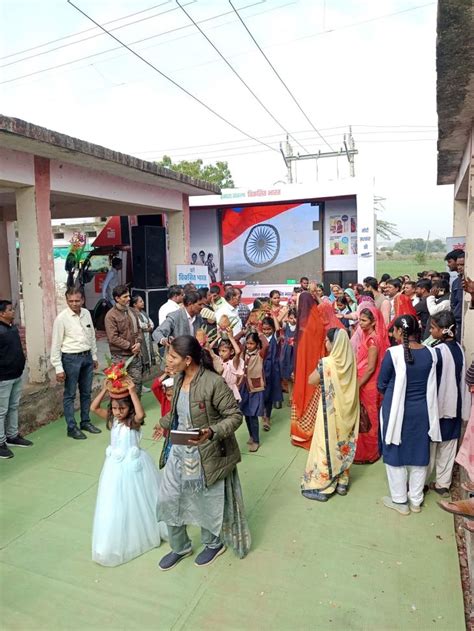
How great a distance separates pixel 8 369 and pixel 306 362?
2908 millimetres

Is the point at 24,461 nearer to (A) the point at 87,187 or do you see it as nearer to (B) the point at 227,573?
(B) the point at 227,573

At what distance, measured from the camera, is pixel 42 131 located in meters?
5.02

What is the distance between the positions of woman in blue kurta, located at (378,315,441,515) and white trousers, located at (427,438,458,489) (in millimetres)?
259

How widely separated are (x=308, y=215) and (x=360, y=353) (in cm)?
979

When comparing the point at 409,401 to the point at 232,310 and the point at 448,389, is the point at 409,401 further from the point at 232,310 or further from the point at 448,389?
the point at 232,310

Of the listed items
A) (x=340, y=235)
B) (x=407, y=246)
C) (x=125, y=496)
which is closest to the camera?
(x=125, y=496)

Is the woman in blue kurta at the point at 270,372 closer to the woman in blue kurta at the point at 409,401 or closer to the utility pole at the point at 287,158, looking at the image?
the woman in blue kurta at the point at 409,401

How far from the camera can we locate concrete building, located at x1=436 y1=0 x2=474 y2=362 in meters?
2.61

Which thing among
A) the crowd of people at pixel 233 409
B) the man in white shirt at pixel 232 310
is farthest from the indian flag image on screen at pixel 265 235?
the man in white shirt at pixel 232 310

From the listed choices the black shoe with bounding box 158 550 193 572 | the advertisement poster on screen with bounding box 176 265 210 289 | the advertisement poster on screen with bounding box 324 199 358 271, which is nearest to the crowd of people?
the black shoe with bounding box 158 550 193 572

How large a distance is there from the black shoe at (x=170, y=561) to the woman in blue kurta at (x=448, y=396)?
2070mm

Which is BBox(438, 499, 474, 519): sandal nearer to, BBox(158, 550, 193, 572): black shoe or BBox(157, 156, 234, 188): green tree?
BBox(158, 550, 193, 572): black shoe

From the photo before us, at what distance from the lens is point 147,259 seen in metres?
9.45

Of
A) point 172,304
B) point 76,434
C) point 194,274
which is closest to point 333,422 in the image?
point 172,304
